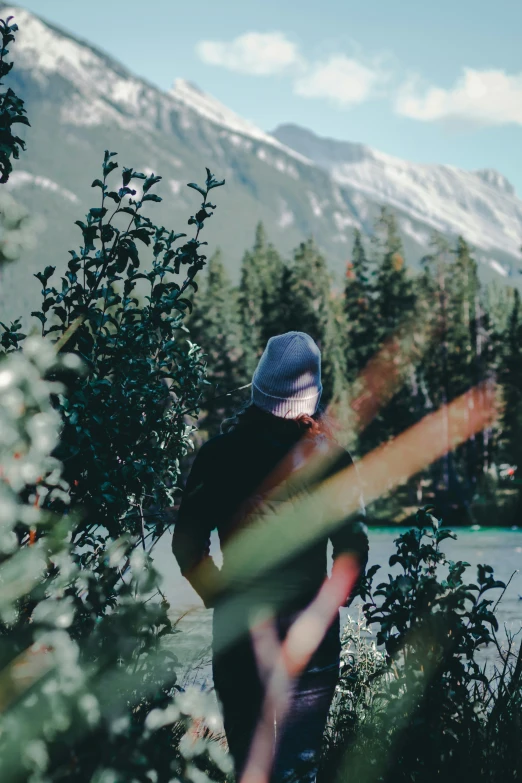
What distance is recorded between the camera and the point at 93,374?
3334mm

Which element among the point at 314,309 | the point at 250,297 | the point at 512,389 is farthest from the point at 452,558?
the point at 250,297

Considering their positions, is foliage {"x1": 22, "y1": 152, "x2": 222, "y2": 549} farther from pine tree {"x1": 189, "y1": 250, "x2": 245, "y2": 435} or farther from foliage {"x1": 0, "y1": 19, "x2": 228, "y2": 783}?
pine tree {"x1": 189, "y1": 250, "x2": 245, "y2": 435}

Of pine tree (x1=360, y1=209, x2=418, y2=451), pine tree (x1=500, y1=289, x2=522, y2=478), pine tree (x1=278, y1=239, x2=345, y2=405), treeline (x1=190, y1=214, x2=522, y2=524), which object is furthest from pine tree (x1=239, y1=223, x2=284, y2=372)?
pine tree (x1=500, y1=289, x2=522, y2=478)

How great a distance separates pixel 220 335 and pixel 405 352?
11.2 m

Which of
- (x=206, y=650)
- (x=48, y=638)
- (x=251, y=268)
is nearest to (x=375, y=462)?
(x=251, y=268)

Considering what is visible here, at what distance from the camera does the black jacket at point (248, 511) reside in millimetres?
2783

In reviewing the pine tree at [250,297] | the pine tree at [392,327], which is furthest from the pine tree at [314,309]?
the pine tree at [250,297]

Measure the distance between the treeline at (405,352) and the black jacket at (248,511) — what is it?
1426 inches

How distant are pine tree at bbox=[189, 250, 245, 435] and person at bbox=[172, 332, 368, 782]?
40709mm

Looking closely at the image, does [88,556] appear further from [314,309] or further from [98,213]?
[314,309]

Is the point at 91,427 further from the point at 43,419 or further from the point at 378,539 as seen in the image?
the point at 378,539

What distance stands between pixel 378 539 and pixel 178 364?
83.0 feet

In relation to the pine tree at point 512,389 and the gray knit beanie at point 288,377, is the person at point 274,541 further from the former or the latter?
the pine tree at point 512,389

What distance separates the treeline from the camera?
40.9 meters
